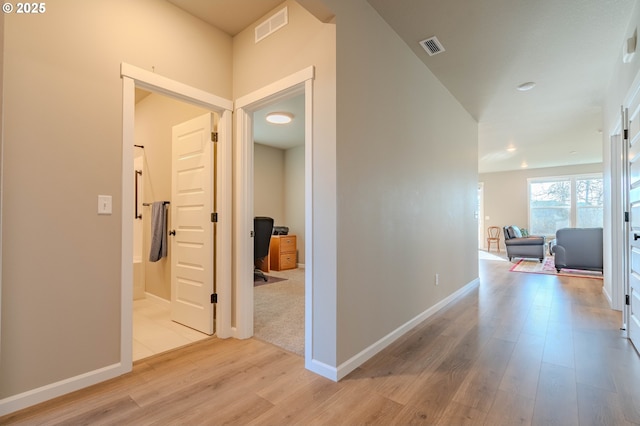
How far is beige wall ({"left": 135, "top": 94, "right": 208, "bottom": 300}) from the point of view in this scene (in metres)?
3.49

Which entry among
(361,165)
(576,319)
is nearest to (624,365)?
(576,319)

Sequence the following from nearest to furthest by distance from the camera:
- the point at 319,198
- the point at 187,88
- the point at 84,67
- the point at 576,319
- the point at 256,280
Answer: the point at 84,67
the point at 319,198
the point at 187,88
the point at 576,319
the point at 256,280

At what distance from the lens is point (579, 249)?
17.8 ft

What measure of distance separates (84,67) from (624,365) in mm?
4097

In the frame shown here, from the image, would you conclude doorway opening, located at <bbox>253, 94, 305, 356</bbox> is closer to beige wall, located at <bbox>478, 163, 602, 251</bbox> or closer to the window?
beige wall, located at <bbox>478, 163, 602, 251</bbox>

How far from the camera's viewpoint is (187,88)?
2.38 m

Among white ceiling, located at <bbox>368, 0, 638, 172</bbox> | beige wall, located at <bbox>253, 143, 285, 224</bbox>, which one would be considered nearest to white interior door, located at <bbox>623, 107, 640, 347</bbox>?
white ceiling, located at <bbox>368, 0, 638, 172</bbox>

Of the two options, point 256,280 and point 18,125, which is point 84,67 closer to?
point 18,125

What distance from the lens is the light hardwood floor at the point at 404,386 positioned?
1564mm

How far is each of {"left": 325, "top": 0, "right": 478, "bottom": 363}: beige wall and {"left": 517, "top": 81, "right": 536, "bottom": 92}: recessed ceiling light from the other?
79 cm

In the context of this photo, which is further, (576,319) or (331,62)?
(576,319)

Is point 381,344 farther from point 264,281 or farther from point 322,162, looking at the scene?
point 264,281

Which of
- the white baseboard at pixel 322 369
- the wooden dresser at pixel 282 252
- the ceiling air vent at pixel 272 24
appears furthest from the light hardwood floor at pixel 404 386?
the wooden dresser at pixel 282 252

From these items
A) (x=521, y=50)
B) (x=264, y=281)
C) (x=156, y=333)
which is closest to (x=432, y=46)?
(x=521, y=50)
